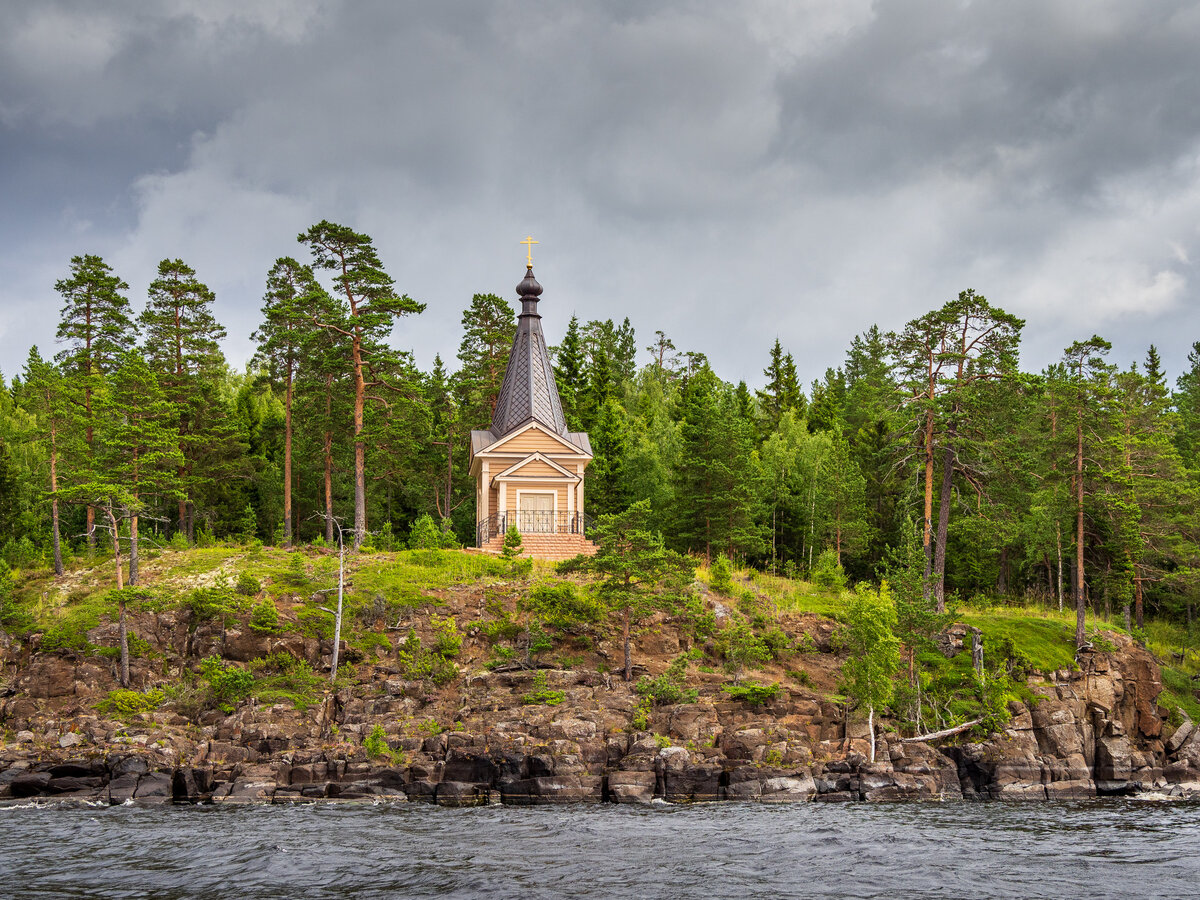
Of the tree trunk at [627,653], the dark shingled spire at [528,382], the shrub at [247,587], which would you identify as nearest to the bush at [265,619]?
the shrub at [247,587]

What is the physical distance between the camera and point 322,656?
39625 mm

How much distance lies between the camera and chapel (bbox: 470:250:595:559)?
5184 centimetres

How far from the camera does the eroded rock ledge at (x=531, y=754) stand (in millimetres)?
32531

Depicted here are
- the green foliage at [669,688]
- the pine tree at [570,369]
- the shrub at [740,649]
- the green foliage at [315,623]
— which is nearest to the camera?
the green foliage at [669,688]

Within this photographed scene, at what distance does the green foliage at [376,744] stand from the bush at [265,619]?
24.6 feet

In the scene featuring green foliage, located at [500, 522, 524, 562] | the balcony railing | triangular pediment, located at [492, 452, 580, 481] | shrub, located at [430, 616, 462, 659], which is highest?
triangular pediment, located at [492, 452, 580, 481]

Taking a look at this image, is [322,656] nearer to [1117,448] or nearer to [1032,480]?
[1117,448]

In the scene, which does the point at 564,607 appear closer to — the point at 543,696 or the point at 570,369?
the point at 543,696

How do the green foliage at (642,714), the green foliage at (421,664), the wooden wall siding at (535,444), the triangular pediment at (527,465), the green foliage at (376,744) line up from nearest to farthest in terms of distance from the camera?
1. the green foliage at (376,744)
2. the green foliage at (642,714)
3. the green foliage at (421,664)
4. the triangular pediment at (527,465)
5. the wooden wall siding at (535,444)

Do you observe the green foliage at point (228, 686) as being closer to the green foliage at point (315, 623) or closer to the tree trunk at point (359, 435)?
the green foliage at point (315, 623)

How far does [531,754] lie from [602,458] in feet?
98.1

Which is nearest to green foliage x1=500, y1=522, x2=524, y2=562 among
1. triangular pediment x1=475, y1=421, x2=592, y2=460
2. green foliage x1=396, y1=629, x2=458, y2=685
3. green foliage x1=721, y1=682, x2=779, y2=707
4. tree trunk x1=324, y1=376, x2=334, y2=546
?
triangular pediment x1=475, y1=421, x2=592, y2=460

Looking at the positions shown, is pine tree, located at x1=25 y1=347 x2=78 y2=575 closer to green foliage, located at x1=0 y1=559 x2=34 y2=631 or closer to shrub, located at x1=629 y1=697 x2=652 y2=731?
green foliage, located at x1=0 y1=559 x2=34 y2=631

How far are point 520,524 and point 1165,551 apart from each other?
3326cm
